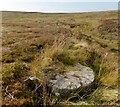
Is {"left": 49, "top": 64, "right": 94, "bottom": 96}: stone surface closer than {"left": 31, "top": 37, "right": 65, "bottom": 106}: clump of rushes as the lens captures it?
No

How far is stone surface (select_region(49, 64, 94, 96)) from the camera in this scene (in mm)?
8422

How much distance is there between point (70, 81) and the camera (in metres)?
8.95

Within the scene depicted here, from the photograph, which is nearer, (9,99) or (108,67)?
(9,99)

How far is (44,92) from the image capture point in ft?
25.9

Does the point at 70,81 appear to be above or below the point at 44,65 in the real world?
below

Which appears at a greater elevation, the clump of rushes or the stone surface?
the clump of rushes

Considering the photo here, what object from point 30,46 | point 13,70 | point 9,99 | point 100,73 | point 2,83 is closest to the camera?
point 9,99

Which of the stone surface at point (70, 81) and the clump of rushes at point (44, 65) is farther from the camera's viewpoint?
the stone surface at point (70, 81)

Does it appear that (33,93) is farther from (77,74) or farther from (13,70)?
(77,74)

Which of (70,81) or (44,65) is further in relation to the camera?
(44,65)

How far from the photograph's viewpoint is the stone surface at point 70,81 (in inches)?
332

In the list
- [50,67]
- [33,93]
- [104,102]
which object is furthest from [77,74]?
[33,93]

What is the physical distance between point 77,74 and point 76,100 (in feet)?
4.58

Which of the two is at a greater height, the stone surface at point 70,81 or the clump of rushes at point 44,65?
the clump of rushes at point 44,65
